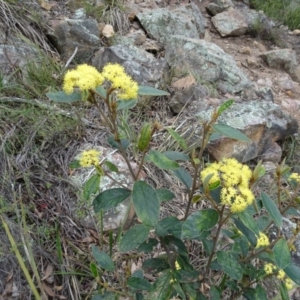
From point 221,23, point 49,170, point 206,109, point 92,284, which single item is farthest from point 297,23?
point 92,284

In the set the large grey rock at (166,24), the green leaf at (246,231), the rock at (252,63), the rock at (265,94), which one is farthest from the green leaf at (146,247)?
the rock at (252,63)

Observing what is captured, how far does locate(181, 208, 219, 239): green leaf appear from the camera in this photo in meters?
0.91

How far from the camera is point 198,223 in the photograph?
3.03 feet

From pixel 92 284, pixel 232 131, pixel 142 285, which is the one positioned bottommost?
pixel 92 284

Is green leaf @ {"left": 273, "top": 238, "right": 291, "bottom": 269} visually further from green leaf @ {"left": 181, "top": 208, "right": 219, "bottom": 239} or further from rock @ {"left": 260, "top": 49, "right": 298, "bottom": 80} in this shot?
rock @ {"left": 260, "top": 49, "right": 298, "bottom": 80}

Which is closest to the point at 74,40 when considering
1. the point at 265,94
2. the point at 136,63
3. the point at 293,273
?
the point at 136,63

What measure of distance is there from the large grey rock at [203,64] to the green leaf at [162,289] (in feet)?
5.94

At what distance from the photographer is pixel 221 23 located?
3.87m

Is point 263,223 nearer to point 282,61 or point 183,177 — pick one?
point 183,177

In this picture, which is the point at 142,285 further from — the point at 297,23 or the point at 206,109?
the point at 297,23

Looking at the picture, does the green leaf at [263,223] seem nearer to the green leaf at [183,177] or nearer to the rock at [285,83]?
the green leaf at [183,177]

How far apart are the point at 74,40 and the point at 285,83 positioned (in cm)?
174

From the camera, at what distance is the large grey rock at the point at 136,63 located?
96.3 inches

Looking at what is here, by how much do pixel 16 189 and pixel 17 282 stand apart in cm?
41
